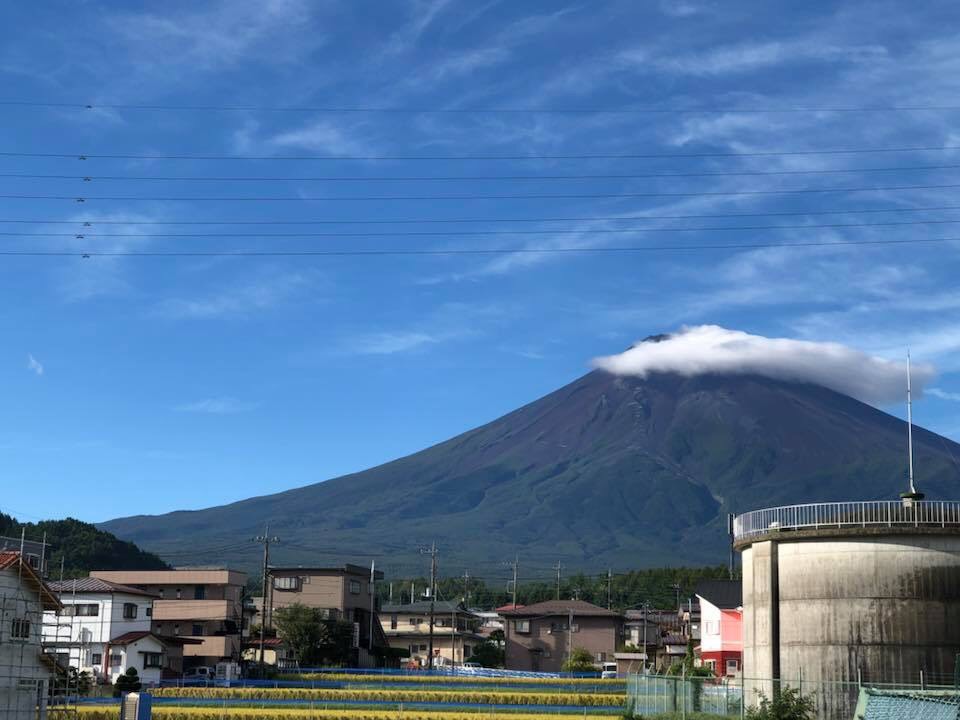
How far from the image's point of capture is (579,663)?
347 ft

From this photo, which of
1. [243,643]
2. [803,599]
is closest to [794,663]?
[803,599]

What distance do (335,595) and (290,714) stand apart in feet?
174

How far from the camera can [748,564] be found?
167 feet

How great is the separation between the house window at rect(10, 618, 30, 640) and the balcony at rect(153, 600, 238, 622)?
55164 mm

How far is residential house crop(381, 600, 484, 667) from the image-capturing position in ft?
415

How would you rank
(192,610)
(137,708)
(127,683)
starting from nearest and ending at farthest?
(137,708) < (127,683) < (192,610)

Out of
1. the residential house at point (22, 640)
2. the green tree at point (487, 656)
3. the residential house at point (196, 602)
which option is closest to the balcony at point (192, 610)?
the residential house at point (196, 602)

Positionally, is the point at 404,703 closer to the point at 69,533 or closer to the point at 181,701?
the point at 181,701

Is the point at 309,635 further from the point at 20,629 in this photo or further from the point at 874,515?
the point at 874,515

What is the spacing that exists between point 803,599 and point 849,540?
2.76 m

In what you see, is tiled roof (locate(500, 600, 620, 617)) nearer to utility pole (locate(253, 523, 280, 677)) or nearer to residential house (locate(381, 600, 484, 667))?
residential house (locate(381, 600, 484, 667))

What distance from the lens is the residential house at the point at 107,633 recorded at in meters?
83.9

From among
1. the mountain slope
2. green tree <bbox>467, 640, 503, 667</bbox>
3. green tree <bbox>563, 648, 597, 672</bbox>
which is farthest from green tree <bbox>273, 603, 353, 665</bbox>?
the mountain slope

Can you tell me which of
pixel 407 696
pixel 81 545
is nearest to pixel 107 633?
pixel 407 696
